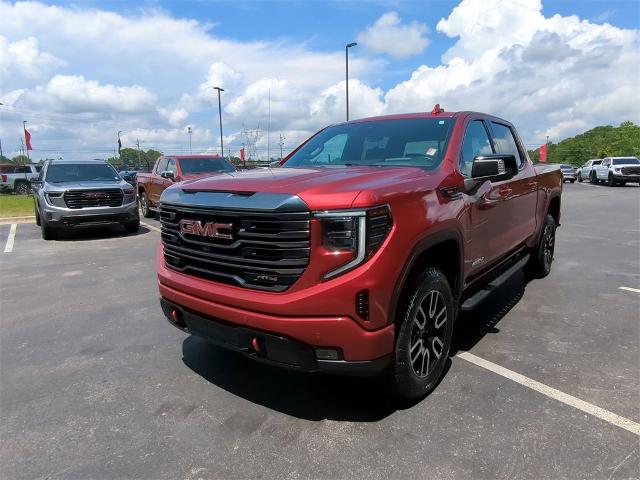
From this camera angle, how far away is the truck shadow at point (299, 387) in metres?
2.95

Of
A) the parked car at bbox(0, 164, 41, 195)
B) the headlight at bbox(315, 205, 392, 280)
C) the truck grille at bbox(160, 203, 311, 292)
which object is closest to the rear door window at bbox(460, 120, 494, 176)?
the headlight at bbox(315, 205, 392, 280)

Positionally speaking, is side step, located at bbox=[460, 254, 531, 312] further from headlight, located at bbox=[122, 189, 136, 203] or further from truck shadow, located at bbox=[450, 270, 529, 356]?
headlight, located at bbox=[122, 189, 136, 203]

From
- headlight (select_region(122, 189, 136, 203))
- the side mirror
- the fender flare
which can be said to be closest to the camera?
the fender flare

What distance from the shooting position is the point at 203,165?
12852 mm

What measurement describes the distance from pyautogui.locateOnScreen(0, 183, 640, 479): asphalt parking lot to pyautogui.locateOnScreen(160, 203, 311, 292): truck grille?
0.89 meters

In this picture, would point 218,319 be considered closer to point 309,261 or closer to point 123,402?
point 309,261

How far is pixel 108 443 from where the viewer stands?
265 cm

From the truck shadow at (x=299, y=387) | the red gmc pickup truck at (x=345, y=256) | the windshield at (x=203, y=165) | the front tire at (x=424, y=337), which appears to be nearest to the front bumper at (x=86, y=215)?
the windshield at (x=203, y=165)

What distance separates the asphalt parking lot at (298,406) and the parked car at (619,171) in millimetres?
28728

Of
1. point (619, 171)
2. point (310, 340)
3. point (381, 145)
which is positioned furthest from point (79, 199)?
point (619, 171)

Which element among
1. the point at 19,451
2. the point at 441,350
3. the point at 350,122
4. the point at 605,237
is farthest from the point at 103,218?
the point at 605,237

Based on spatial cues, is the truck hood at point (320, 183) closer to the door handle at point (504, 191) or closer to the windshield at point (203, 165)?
the door handle at point (504, 191)

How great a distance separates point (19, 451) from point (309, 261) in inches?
75.8

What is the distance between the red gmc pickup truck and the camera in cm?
247
